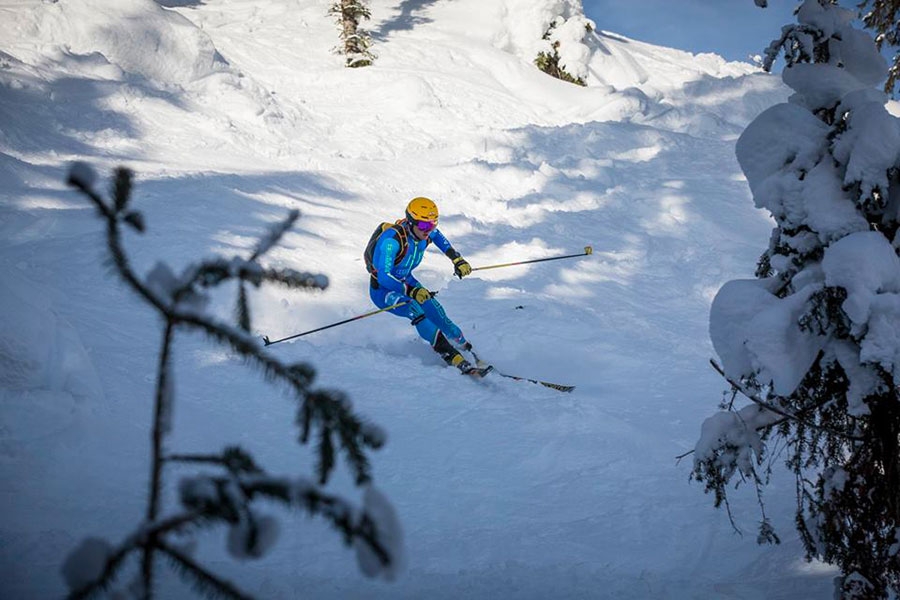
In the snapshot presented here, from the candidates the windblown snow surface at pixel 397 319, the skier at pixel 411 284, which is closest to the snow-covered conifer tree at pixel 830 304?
the windblown snow surface at pixel 397 319

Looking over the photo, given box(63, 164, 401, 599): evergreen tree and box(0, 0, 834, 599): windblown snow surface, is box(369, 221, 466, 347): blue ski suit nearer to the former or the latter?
box(0, 0, 834, 599): windblown snow surface

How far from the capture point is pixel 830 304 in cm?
340

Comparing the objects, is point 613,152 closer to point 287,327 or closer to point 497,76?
point 497,76

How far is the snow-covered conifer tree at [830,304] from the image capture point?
333cm

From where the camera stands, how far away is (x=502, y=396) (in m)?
7.34

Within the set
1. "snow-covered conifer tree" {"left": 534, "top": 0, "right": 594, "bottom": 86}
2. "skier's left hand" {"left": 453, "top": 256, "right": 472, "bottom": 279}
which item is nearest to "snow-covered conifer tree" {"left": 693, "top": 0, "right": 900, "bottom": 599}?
"skier's left hand" {"left": 453, "top": 256, "right": 472, "bottom": 279}

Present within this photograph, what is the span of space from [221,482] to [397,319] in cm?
806

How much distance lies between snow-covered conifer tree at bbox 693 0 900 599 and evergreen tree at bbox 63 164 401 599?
294 centimetres

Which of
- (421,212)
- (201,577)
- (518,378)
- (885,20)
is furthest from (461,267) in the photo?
(201,577)

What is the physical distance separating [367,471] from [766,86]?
25.9 m

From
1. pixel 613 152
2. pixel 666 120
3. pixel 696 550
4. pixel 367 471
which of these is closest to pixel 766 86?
pixel 666 120

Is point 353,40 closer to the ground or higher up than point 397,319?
higher up

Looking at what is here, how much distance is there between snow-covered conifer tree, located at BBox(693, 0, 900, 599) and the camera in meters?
3.33

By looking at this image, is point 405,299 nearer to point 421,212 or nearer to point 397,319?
point 397,319
